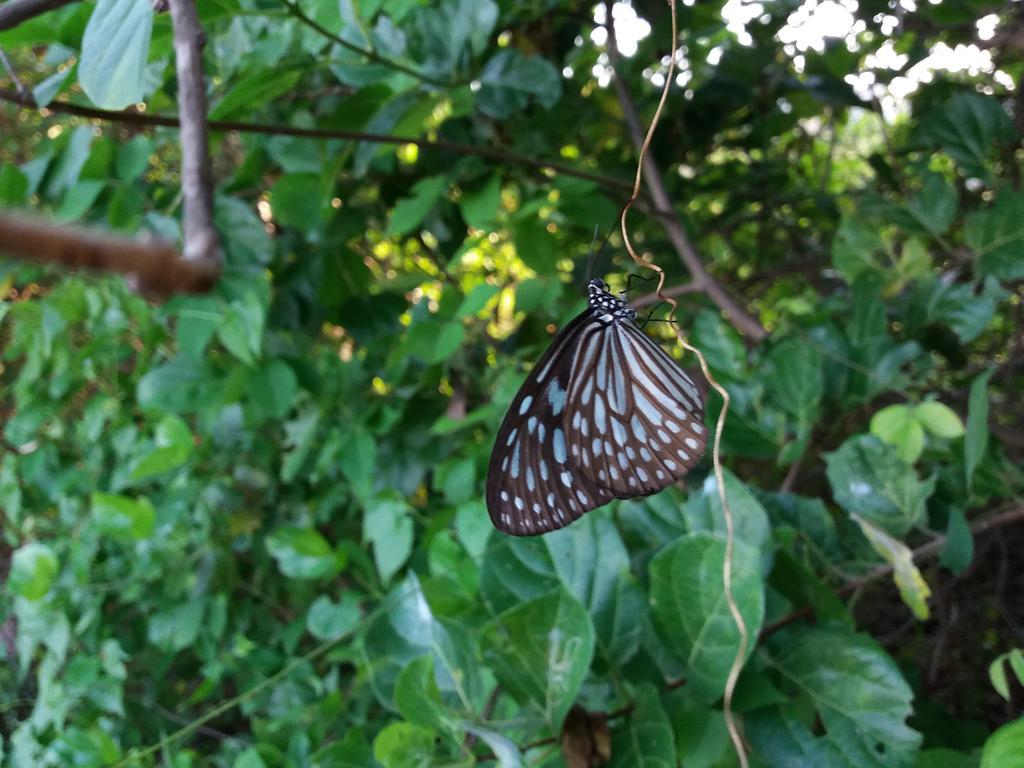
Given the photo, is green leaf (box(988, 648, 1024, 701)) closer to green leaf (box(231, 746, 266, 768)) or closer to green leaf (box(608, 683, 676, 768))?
green leaf (box(608, 683, 676, 768))

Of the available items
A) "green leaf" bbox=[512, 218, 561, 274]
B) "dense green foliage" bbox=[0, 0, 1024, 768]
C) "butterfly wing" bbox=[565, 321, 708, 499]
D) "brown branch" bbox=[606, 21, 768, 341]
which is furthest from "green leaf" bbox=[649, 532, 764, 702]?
"green leaf" bbox=[512, 218, 561, 274]

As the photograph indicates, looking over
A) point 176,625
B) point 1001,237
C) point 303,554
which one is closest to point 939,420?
point 1001,237

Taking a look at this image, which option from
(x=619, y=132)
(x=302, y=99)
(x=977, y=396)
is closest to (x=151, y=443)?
(x=302, y=99)

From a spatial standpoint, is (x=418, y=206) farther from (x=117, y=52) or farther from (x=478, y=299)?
(x=117, y=52)

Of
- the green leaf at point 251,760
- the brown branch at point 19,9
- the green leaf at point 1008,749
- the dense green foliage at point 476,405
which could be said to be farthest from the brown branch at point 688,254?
the green leaf at point 251,760

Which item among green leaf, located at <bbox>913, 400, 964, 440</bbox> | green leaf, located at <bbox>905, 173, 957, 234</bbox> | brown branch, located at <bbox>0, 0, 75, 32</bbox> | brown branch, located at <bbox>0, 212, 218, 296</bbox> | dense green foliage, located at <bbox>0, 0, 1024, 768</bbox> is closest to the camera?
brown branch, located at <bbox>0, 212, 218, 296</bbox>

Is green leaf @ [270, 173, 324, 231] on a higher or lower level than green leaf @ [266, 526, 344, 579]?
higher

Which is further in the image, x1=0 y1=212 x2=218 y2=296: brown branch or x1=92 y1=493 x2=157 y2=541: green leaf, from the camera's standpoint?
x1=92 y1=493 x2=157 y2=541: green leaf

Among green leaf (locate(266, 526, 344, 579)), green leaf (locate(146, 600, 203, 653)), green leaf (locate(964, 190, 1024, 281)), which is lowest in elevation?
green leaf (locate(146, 600, 203, 653))
